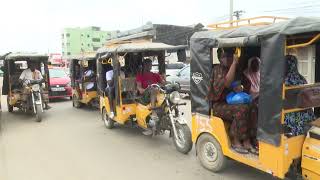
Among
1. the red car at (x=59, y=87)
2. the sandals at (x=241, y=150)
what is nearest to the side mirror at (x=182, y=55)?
the sandals at (x=241, y=150)

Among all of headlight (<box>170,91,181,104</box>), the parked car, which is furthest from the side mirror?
the parked car

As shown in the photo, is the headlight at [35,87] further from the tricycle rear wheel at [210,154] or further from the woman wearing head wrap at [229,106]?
the woman wearing head wrap at [229,106]

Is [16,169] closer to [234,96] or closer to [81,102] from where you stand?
[234,96]

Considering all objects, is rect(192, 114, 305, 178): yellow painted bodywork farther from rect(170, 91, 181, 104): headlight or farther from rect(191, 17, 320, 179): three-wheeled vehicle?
rect(170, 91, 181, 104): headlight

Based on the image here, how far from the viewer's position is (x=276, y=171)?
14.8ft

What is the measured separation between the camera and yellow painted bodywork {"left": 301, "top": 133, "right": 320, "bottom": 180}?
4.30 m

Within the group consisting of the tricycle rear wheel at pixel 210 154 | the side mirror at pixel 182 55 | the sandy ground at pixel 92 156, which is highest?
the side mirror at pixel 182 55

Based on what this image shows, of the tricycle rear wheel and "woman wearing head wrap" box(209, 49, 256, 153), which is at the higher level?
"woman wearing head wrap" box(209, 49, 256, 153)

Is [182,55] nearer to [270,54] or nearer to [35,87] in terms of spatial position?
[270,54]

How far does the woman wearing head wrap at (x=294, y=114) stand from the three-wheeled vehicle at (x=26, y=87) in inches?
322

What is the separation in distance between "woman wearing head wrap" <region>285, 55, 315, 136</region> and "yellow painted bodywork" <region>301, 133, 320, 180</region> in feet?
0.76

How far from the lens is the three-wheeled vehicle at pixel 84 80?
12.8 metres

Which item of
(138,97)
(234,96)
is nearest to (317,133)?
(234,96)

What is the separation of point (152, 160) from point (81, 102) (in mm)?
7481
